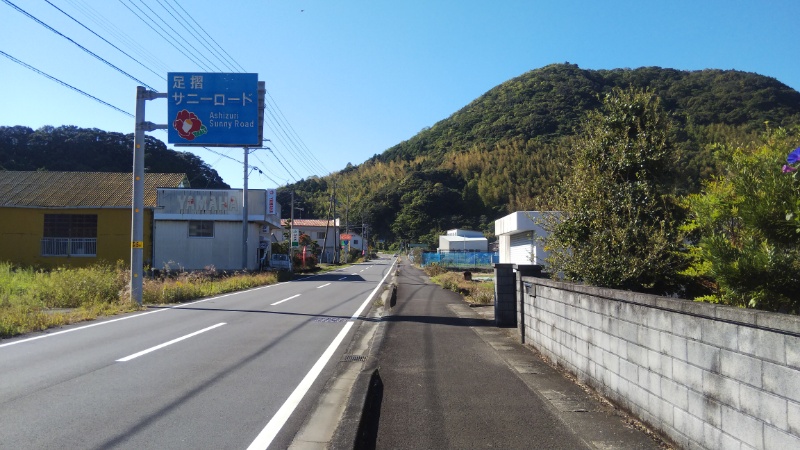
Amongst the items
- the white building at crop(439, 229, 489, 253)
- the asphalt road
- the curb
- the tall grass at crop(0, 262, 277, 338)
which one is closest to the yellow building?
the tall grass at crop(0, 262, 277, 338)

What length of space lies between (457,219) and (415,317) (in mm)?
77554

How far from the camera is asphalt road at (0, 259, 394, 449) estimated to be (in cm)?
529

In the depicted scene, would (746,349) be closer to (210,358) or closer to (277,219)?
(210,358)

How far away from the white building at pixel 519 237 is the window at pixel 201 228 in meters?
21.3

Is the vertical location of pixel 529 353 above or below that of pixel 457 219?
below

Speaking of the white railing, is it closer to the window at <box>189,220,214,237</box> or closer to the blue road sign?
the window at <box>189,220,214,237</box>

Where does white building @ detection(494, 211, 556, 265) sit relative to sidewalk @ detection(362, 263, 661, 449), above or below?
above

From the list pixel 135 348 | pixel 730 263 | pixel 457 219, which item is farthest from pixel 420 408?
pixel 457 219

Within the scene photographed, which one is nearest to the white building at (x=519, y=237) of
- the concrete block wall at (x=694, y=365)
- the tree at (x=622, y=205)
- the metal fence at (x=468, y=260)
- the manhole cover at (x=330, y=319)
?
the manhole cover at (x=330, y=319)

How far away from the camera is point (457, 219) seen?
9181 cm

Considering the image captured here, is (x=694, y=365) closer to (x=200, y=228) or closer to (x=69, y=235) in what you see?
(x=69, y=235)

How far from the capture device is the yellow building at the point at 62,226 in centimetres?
3503

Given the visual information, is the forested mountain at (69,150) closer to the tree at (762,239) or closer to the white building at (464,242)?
the white building at (464,242)

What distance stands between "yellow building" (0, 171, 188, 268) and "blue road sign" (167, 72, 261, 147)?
1954cm
